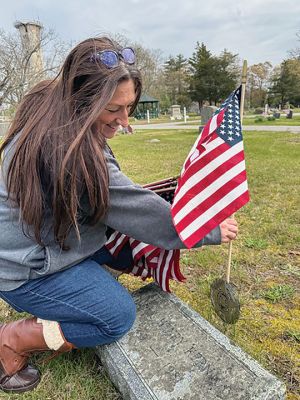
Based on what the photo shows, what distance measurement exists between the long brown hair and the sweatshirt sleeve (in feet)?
0.18

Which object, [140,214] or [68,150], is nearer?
[68,150]

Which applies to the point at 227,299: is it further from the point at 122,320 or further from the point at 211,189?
the point at 211,189

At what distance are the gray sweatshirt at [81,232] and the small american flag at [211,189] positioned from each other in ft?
0.25

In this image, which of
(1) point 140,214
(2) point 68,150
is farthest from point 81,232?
(2) point 68,150

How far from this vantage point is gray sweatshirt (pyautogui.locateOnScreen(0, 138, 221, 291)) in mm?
1334

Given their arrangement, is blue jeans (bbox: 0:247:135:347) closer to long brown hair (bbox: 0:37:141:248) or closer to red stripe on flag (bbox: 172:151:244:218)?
long brown hair (bbox: 0:37:141:248)

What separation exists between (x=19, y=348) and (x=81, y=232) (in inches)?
22.4

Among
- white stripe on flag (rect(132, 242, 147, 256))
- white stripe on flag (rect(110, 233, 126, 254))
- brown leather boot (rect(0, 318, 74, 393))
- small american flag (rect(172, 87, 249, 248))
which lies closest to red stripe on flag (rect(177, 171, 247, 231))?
small american flag (rect(172, 87, 249, 248))

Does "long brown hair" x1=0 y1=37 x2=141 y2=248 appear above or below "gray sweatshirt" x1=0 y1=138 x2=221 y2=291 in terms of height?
above

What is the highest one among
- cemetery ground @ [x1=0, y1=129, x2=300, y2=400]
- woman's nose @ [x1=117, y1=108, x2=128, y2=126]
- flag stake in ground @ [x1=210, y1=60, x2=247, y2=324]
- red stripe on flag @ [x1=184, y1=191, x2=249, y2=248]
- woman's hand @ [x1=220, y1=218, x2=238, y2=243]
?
woman's nose @ [x1=117, y1=108, x2=128, y2=126]

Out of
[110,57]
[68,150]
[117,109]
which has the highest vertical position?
[110,57]

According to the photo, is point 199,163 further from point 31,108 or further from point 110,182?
point 31,108

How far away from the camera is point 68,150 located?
3.86ft

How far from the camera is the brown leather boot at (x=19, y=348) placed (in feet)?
4.92
